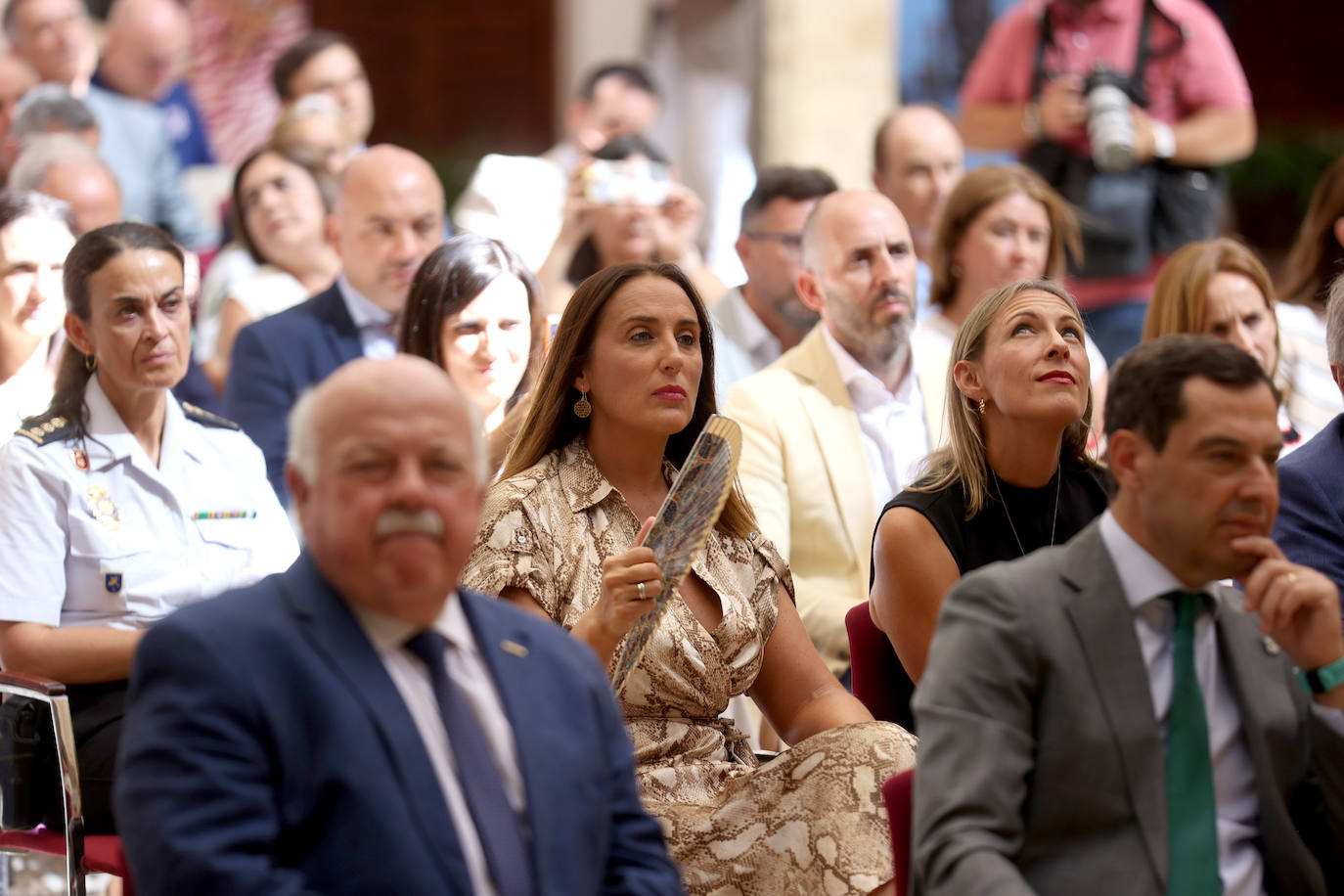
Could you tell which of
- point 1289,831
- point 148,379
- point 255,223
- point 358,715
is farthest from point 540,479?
point 255,223

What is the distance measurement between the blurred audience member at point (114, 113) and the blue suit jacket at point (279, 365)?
1.93 meters

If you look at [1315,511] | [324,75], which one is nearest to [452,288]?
[1315,511]

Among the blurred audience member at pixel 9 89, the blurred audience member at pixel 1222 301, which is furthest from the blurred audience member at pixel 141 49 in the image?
the blurred audience member at pixel 1222 301

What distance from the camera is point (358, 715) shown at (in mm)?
1726

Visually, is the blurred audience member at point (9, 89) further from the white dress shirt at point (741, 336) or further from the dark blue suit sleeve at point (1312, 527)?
the dark blue suit sleeve at point (1312, 527)

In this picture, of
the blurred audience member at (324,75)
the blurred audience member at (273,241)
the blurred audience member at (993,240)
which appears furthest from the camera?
the blurred audience member at (324,75)

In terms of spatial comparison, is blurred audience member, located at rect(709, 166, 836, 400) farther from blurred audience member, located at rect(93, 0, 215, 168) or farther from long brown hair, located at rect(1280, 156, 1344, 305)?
blurred audience member, located at rect(93, 0, 215, 168)

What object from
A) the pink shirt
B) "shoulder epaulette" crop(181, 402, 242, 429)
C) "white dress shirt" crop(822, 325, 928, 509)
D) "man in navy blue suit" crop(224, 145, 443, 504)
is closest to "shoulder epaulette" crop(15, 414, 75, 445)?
"shoulder epaulette" crop(181, 402, 242, 429)

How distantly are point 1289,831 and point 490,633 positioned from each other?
99 centimetres

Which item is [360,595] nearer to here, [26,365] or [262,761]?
[262,761]

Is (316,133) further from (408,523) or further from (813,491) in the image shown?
(408,523)

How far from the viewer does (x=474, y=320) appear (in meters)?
3.79

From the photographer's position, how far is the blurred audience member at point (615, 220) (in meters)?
5.08

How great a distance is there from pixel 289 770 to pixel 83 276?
1836 millimetres
